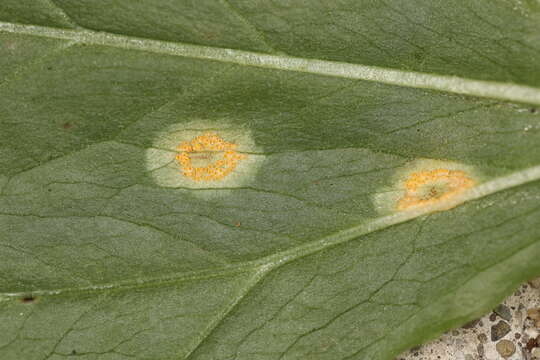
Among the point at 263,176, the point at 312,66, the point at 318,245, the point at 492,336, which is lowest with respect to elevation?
Result: the point at 492,336

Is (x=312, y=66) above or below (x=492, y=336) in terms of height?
above

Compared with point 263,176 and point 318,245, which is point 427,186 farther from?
point 263,176

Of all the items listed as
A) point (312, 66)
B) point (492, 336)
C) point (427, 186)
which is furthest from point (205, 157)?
point (492, 336)

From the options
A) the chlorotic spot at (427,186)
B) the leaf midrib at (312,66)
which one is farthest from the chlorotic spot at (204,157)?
the chlorotic spot at (427,186)

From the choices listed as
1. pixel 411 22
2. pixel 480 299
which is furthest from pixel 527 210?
pixel 411 22

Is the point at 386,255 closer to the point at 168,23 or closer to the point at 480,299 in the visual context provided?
the point at 480,299

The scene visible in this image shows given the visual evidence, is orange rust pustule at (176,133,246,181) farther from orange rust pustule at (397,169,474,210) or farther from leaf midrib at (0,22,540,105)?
orange rust pustule at (397,169,474,210)

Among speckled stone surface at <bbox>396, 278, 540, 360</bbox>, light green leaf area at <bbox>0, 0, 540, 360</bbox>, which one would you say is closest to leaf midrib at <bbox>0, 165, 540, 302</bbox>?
light green leaf area at <bbox>0, 0, 540, 360</bbox>
